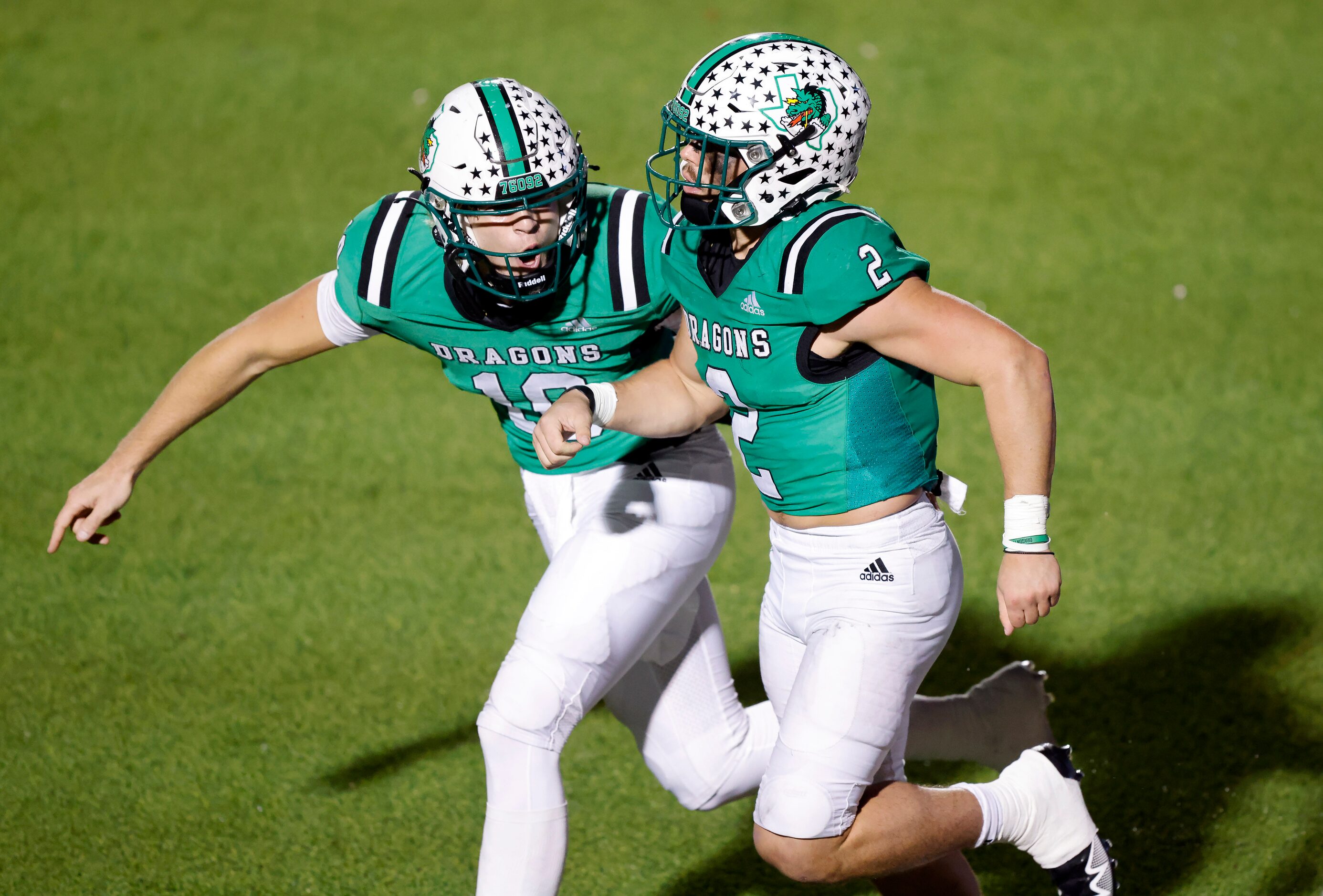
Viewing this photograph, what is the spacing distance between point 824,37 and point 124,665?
5.69 meters

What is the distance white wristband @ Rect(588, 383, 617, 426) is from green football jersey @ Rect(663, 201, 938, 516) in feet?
0.73

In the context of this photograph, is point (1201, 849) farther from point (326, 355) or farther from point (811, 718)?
point (326, 355)

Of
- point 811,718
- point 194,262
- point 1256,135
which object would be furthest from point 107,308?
point 1256,135

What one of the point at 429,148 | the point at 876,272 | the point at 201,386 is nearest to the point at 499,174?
the point at 429,148

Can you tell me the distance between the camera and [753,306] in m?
2.81

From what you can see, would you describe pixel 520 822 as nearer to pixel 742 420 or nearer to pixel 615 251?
pixel 742 420

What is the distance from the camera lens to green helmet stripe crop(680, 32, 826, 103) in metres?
2.88

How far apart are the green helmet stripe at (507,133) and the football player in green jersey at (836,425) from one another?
12.7 inches

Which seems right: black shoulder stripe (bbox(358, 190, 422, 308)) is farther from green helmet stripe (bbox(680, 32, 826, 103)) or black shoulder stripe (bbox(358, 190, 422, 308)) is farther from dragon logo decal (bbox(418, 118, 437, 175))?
green helmet stripe (bbox(680, 32, 826, 103))

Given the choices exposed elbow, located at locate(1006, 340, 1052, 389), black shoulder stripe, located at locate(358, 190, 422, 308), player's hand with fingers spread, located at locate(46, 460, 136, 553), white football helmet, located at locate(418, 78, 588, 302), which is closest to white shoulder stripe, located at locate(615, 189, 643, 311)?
white football helmet, located at locate(418, 78, 588, 302)

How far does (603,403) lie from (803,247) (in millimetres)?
600

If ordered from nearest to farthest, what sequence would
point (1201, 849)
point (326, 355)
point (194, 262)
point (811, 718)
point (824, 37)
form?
1. point (811, 718)
2. point (1201, 849)
3. point (326, 355)
4. point (194, 262)
5. point (824, 37)

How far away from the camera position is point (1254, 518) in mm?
5207

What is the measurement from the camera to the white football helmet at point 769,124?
110 inches
